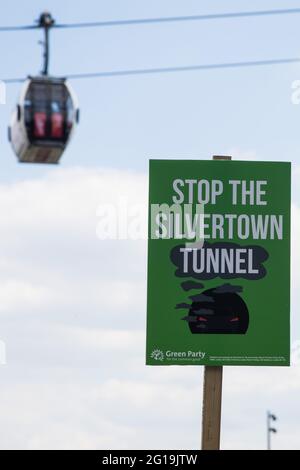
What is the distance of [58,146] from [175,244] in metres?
8.30

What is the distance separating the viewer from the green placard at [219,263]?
24844mm

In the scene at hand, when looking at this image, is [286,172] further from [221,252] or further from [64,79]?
[64,79]

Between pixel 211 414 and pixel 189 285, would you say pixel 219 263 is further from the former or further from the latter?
pixel 211 414

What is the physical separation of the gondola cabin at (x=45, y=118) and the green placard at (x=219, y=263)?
7.51m

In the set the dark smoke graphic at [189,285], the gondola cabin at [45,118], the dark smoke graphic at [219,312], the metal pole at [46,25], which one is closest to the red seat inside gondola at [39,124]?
the gondola cabin at [45,118]

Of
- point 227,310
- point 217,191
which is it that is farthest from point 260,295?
point 217,191

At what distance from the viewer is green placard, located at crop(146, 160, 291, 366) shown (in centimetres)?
2484

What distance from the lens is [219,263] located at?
2514 cm

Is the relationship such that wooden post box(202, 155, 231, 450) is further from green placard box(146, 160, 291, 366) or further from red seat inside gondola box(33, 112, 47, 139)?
red seat inside gondola box(33, 112, 47, 139)

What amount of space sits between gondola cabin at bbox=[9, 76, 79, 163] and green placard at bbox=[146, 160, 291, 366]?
7.51 meters

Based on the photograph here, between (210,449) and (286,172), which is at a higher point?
(286,172)

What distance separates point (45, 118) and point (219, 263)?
872cm

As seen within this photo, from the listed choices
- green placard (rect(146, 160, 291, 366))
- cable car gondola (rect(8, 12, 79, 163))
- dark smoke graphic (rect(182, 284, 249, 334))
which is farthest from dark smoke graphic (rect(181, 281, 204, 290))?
cable car gondola (rect(8, 12, 79, 163))
